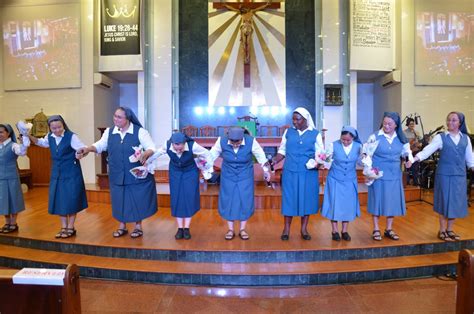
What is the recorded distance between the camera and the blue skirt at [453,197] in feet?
12.0

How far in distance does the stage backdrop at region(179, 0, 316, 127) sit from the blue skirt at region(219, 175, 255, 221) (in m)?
4.82

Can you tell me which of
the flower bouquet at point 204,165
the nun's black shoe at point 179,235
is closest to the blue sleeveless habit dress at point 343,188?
the flower bouquet at point 204,165

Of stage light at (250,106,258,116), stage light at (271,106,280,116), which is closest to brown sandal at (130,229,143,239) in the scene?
stage light at (250,106,258,116)

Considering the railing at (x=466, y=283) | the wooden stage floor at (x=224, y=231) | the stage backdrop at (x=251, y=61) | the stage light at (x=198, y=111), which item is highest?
the stage backdrop at (x=251, y=61)

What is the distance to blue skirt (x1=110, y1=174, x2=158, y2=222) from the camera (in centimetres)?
369

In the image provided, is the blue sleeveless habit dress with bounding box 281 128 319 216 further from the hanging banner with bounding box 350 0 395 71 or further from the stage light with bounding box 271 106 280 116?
the hanging banner with bounding box 350 0 395 71

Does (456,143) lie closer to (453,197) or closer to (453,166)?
(453,166)

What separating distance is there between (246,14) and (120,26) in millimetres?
3225

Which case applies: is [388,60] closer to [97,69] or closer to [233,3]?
[233,3]

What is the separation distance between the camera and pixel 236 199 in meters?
3.59

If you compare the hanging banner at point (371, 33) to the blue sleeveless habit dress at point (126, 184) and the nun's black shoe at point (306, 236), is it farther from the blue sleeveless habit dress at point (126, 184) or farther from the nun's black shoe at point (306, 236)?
the blue sleeveless habit dress at point (126, 184)

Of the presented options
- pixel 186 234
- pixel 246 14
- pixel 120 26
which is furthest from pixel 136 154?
pixel 246 14

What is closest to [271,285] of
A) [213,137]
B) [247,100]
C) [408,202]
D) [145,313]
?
[145,313]

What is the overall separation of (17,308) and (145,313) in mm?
1211
